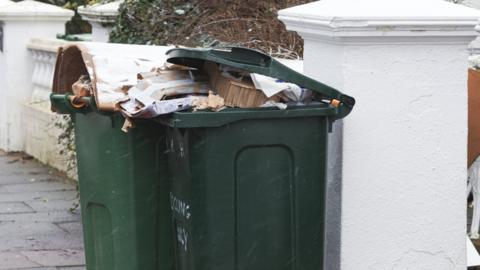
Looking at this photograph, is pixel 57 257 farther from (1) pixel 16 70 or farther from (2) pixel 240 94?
(1) pixel 16 70

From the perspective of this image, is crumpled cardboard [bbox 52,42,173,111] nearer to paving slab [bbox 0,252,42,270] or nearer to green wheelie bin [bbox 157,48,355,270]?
green wheelie bin [bbox 157,48,355,270]

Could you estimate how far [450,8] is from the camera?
508cm

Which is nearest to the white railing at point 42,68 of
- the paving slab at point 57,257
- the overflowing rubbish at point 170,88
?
the paving slab at point 57,257

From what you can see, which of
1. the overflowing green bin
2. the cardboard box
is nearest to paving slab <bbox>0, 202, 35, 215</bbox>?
the overflowing green bin

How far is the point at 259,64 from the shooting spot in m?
4.66

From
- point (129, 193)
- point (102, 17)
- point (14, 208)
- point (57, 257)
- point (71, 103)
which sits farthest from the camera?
point (102, 17)

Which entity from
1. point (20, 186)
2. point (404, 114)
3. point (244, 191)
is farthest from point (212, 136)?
point (20, 186)

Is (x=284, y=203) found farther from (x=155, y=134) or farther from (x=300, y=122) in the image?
(x=155, y=134)

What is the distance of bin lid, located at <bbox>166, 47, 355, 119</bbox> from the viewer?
462 centimetres

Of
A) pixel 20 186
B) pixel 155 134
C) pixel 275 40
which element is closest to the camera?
pixel 155 134

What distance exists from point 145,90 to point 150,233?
0.76 metres

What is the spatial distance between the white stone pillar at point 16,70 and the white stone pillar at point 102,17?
7.55 feet

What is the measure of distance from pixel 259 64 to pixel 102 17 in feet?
17.8

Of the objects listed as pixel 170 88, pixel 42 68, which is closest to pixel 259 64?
pixel 170 88
